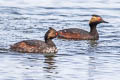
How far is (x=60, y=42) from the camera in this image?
78.0ft

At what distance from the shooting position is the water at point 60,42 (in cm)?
1725

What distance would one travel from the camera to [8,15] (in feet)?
96.2

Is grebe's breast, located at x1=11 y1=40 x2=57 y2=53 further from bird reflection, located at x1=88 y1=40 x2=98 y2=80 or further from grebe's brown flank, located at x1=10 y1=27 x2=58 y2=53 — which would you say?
bird reflection, located at x1=88 y1=40 x2=98 y2=80

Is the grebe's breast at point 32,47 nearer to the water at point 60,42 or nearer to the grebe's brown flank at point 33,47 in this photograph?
the grebe's brown flank at point 33,47

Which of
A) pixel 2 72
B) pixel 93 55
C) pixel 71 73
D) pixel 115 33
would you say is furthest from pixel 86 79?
pixel 115 33

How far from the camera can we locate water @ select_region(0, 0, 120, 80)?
56.6 feet

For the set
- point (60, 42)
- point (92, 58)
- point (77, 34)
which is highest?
point (77, 34)

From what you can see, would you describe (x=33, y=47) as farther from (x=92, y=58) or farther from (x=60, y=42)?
(x=60, y=42)

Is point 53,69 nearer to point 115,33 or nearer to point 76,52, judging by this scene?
point 76,52

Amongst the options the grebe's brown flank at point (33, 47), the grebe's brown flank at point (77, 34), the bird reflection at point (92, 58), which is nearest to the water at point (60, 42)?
the bird reflection at point (92, 58)

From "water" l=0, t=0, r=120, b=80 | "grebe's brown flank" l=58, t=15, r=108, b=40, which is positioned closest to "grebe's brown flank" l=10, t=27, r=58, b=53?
"water" l=0, t=0, r=120, b=80

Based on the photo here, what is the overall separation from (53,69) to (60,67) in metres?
0.31

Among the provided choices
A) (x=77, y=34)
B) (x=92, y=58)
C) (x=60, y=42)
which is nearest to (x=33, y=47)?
(x=92, y=58)

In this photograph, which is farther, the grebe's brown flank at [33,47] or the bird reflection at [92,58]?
the grebe's brown flank at [33,47]
